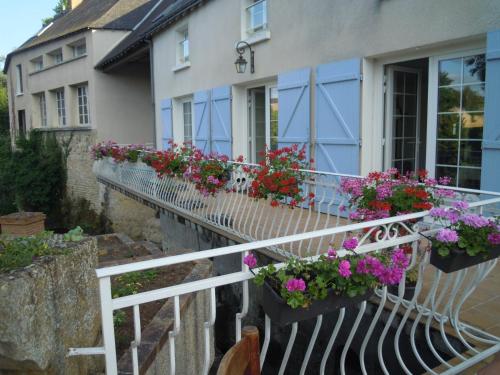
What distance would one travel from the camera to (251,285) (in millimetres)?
4914

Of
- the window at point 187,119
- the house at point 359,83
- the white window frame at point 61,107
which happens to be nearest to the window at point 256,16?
the house at point 359,83

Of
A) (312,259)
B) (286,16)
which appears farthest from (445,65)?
(312,259)

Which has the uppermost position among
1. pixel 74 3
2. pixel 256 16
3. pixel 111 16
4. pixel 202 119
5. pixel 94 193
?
pixel 74 3

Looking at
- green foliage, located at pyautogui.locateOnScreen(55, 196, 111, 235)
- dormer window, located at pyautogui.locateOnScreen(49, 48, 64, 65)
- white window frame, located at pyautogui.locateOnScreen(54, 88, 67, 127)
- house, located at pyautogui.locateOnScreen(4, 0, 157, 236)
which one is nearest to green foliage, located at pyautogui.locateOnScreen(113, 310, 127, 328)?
house, located at pyautogui.locateOnScreen(4, 0, 157, 236)

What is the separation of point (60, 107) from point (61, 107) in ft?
0.31

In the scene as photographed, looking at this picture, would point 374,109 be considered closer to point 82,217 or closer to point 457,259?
point 457,259

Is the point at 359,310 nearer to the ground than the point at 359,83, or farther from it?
nearer to the ground

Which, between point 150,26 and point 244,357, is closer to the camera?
point 244,357

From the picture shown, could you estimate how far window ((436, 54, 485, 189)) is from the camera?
181 inches

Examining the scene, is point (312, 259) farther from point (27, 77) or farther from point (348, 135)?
point (27, 77)

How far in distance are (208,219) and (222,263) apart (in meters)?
0.64

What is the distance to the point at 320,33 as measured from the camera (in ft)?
20.5

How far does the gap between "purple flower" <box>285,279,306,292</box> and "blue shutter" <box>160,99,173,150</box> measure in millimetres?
9756

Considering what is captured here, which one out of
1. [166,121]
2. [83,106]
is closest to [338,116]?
[166,121]
